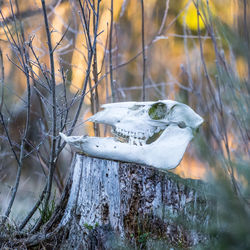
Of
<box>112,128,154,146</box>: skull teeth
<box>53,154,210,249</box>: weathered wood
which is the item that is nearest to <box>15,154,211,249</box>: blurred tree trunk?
<box>53,154,210,249</box>: weathered wood

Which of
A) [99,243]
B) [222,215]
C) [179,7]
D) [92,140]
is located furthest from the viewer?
[179,7]

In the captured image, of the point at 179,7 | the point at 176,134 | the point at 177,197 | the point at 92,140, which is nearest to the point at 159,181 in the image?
the point at 177,197

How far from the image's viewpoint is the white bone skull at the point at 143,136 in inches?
83.9

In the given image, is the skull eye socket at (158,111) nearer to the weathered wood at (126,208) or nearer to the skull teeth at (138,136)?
the skull teeth at (138,136)

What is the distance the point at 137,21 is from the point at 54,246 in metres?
4.47

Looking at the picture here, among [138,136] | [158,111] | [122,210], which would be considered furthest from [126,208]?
[158,111]

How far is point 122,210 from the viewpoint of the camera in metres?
2.18

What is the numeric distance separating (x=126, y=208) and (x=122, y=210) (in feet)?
0.08

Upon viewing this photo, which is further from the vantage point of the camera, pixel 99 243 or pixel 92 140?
pixel 92 140

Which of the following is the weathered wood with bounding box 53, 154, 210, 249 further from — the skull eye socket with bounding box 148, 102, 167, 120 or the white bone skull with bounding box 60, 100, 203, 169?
the skull eye socket with bounding box 148, 102, 167, 120

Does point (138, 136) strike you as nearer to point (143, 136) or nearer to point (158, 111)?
point (143, 136)

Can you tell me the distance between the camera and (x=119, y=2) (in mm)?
5785

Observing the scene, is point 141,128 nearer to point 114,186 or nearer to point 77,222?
point 114,186

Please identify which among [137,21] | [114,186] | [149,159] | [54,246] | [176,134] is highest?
[137,21]
